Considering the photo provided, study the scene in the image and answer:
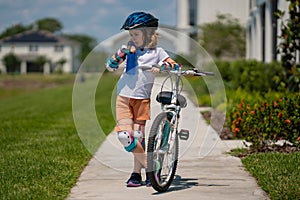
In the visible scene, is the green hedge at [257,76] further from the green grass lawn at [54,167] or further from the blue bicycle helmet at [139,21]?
the blue bicycle helmet at [139,21]

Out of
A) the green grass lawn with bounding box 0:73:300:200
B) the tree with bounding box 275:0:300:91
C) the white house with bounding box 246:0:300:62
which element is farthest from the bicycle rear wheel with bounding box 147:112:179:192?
the white house with bounding box 246:0:300:62

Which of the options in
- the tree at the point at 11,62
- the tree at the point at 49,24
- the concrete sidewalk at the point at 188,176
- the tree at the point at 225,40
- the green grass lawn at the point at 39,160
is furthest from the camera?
the tree at the point at 49,24

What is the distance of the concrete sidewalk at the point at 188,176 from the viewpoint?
6.64 m

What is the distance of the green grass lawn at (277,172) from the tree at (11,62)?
91349 millimetres

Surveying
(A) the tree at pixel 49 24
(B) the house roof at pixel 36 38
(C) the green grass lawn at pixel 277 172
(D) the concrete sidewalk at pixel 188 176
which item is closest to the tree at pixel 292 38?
(D) the concrete sidewalk at pixel 188 176

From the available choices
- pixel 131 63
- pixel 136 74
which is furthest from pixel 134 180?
pixel 131 63

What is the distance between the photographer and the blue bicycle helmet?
6.83 meters

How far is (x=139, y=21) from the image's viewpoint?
6836mm

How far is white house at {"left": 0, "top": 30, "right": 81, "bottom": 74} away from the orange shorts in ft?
304

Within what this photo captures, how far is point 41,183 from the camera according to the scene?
7086 mm

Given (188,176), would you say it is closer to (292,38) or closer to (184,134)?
(184,134)

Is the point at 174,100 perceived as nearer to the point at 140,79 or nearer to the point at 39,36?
the point at 140,79

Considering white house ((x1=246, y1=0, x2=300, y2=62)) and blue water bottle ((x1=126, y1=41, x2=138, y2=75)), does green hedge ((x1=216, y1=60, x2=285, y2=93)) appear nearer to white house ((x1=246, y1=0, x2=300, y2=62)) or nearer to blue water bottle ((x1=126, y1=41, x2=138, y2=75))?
white house ((x1=246, y1=0, x2=300, y2=62))

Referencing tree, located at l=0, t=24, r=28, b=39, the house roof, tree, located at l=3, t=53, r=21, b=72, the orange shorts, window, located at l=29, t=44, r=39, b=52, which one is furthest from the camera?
tree, located at l=0, t=24, r=28, b=39
